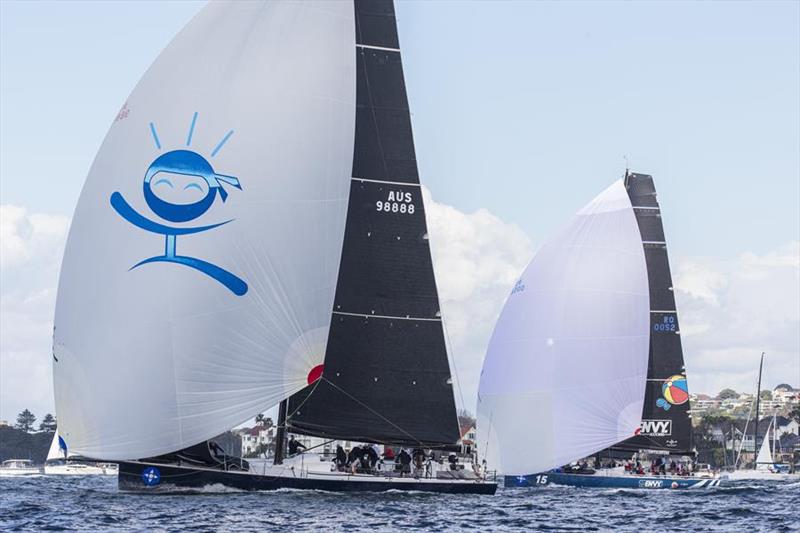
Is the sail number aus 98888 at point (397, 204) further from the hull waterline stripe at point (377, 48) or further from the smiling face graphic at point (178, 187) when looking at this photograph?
the smiling face graphic at point (178, 187)

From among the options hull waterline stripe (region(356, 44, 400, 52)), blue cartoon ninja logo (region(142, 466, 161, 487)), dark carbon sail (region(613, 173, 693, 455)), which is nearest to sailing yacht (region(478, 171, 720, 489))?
dark carbon sail (region(613, 173, 693, 455))

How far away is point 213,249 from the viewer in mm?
36594

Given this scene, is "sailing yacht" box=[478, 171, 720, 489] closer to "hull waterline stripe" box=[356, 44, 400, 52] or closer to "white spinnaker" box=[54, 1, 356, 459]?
"white spinnaker" box=[54, 1, 356, 459]

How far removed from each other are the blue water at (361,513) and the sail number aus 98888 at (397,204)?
25.8ft

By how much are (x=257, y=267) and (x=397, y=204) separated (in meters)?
4.92

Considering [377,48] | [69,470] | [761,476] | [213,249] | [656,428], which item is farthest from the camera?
[69,470]

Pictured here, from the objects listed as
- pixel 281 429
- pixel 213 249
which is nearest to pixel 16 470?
pixel 281 429

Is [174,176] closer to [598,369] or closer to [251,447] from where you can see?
[598,369]

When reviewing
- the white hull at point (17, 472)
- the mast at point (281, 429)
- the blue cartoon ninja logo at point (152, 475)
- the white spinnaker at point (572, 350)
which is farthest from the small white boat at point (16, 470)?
the mast at point (281, 429)

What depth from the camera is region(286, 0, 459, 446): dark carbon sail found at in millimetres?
38812

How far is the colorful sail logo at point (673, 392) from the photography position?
6038 centimetres

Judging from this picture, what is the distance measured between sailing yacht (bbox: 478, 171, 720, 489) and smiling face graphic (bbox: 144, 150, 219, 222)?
1998 cm

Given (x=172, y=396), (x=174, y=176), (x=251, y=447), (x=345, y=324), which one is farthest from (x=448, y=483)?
(x=251, y=447)

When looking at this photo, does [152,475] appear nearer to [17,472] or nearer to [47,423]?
[17,472]
